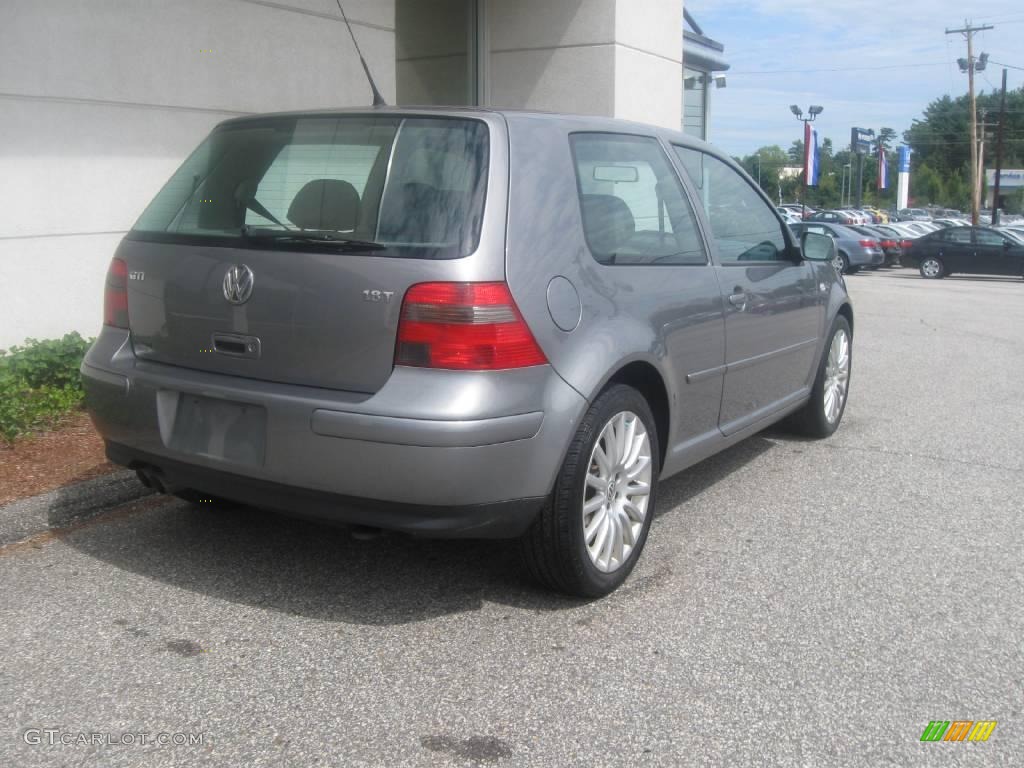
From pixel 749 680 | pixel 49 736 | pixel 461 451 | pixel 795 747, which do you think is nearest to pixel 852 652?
pixel 749 680

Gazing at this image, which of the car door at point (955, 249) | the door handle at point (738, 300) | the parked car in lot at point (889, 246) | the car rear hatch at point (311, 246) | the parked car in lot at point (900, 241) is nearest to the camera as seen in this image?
the car rear hatch at point (311, 246)

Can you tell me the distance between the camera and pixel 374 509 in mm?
3387

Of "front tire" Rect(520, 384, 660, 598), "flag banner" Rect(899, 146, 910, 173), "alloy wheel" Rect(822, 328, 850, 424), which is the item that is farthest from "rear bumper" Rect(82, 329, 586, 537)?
"flag banner" Rect(899, 146, 910, 173)

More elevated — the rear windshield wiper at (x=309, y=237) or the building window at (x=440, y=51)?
the building window at (x=440, y=51)

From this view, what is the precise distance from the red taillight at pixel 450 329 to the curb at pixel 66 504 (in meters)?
2.06

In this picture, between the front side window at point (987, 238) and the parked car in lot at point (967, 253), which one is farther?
the front side window at point (987, 238)

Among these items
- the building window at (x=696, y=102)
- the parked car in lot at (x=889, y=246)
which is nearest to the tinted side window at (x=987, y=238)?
the parked car in lot at (x=889, y=246)

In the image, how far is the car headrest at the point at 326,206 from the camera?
355 cm

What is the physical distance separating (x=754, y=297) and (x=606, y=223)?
1.30m

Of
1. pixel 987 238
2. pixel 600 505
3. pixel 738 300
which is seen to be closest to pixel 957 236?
pixel 987 238

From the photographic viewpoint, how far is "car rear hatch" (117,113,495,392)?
11.2ft

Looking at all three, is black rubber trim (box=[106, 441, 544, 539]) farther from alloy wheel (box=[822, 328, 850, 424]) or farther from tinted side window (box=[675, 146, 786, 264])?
alloy wheel (box=[822, 328, 850, 424])

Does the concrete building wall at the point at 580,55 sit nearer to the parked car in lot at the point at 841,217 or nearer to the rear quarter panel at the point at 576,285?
the rear quarter panel at the point at 576,285

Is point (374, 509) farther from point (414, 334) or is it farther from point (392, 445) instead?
point (414, 334)
